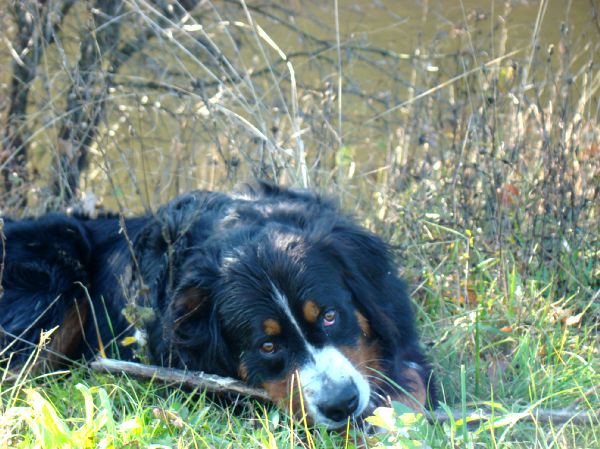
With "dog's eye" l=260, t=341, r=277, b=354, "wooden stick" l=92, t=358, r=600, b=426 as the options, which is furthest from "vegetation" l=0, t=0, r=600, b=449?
"dog's eye" l=260, t=341, r=277, b=354

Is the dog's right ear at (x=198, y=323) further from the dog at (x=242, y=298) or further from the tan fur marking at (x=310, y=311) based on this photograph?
the tan fur marking at (x=310, y=311)

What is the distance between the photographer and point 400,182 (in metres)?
5.73

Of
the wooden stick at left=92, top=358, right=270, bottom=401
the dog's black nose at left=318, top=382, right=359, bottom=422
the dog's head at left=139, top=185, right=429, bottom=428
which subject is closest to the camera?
the dog's black nose at left=318, top=382, right=359, bottom=422

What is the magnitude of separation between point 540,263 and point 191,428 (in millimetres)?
2442

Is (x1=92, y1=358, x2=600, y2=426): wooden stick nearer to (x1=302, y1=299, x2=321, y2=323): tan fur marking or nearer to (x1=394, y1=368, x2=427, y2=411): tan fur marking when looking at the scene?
(x1=394, y1=368, x2=427, y2=411): tan fur marking

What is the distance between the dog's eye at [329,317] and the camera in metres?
3.45

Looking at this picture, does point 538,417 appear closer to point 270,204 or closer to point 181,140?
point 270,204

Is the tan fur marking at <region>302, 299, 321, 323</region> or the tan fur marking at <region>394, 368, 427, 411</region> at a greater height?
the tan fur marking at <region>302, 299, 321, 323</region>

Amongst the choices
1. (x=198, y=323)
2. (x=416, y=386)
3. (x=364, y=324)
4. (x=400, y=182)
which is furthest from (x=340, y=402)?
(x=400, y=182)

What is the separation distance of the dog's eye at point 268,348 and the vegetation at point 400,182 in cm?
26

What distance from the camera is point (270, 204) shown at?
3984 mm

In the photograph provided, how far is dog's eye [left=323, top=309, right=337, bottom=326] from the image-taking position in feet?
11.3

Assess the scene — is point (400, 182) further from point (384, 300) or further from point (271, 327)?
point (271, 327)

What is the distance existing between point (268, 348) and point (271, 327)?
9 centimetres
